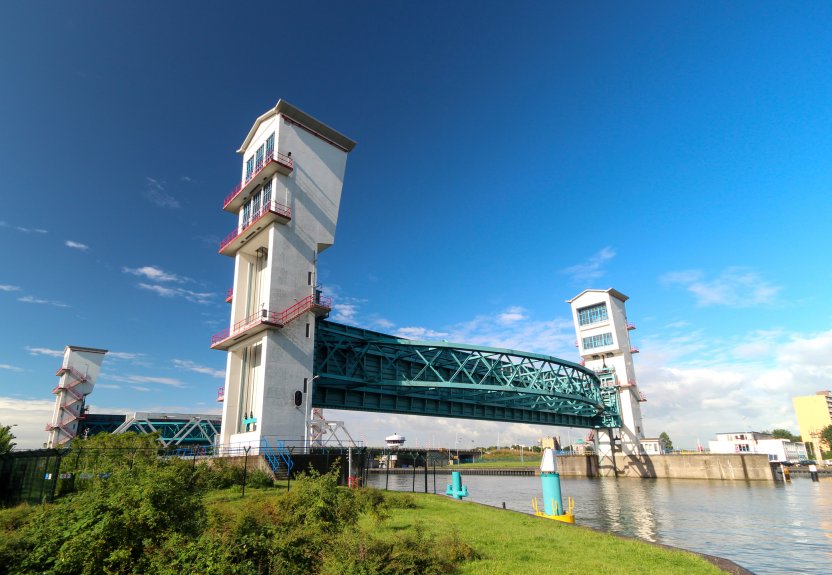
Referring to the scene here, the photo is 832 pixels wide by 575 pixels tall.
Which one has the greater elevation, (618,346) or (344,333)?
(618,346)

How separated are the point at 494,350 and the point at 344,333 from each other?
21.7m

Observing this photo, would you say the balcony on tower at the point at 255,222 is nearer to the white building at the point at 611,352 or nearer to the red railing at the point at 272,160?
the red railing at the point at 272,160

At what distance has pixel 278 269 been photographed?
1599 inches

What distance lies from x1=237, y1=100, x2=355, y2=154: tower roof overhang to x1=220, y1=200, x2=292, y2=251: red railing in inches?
360

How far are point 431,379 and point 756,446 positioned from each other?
109 meters

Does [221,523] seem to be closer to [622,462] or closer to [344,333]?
[344,333]

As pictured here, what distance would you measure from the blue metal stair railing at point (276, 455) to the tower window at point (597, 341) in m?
72.4

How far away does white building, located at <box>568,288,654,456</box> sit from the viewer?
289 ft

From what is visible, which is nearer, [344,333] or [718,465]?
[344,333]

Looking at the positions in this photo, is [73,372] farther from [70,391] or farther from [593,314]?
[593,314]

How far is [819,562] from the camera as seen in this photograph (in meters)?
19.1

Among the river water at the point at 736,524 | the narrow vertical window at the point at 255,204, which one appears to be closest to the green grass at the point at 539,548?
the river water at the point at 736,524

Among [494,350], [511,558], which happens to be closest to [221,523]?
[511,558]

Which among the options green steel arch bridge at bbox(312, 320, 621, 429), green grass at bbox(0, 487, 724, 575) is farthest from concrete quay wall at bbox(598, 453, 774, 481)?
green grass at bbox(0, 487, 724, 575)
